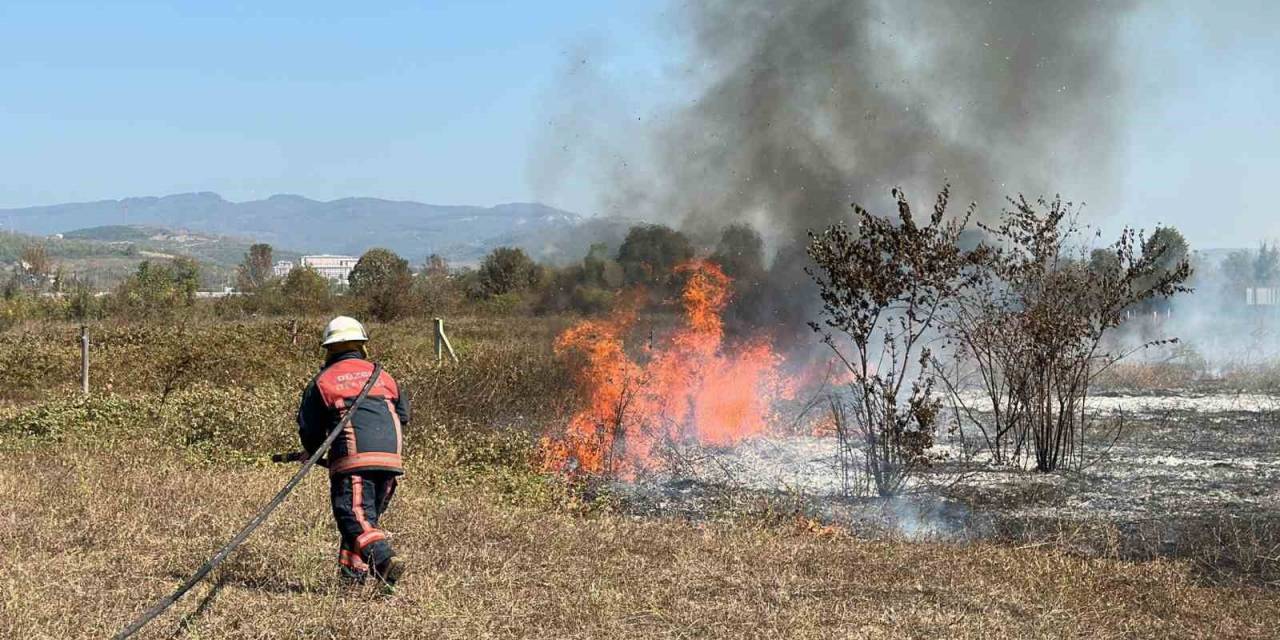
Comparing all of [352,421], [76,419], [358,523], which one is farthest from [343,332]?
[76,419]

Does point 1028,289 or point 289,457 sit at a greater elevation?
point 1028,289

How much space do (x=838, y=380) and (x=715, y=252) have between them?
2.62 metres

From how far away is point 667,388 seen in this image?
1409cm

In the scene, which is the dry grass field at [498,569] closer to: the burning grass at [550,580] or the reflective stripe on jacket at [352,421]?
the burning grass at [550,580]

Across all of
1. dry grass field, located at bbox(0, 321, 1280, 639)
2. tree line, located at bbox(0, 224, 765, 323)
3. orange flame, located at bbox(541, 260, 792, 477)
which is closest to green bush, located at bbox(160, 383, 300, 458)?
dry grass field, located at bbox(0, 321, 1280, 639)

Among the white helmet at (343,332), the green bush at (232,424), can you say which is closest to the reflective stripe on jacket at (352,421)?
the white helmet at (343,332)

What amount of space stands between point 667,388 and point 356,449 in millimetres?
7910

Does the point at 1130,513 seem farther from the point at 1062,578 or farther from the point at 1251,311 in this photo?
the point at 1251,311

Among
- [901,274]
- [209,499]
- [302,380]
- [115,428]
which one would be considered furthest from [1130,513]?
[302,380]

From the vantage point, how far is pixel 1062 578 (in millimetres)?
7027

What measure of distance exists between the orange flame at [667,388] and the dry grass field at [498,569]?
39.0 inches

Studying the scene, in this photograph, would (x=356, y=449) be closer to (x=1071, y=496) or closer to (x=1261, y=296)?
(x=1071, y=496)

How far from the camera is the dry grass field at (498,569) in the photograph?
18.9 feet

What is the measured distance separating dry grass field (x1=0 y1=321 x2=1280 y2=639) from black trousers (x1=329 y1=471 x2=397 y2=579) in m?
0.17
